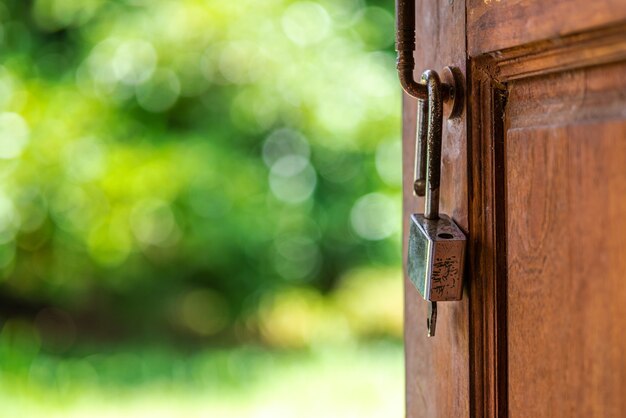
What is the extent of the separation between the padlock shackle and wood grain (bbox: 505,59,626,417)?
0.22ft

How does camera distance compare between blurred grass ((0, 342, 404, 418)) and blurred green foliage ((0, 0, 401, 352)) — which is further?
blurred green foliage ((0, 0, 401, 352))

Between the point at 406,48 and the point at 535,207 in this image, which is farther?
the point at 406,48

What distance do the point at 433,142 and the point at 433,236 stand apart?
82mm

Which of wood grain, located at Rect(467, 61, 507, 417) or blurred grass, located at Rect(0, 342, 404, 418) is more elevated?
wood grain, located at Rect(467, 61, 507, 417)

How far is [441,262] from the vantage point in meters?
0.60

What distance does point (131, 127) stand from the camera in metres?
3.45

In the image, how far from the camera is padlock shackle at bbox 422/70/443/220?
63 cm

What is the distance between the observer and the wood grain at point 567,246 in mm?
458

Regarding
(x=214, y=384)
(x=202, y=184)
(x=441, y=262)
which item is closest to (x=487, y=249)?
(x=441, y=262)

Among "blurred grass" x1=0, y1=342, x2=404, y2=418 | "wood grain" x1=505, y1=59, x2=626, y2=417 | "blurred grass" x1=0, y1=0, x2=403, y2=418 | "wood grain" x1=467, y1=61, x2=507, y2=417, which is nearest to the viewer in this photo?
"wood grain" x1=505, y1=59, x2=626, y2=417

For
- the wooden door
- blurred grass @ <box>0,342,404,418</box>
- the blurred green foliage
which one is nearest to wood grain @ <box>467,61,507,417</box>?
the wooden door

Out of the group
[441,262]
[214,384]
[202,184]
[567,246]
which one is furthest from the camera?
[202,184]

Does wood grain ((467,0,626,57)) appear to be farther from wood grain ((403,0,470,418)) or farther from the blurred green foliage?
the blurred green foliage

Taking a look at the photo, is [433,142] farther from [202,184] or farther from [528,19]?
[202,184]
